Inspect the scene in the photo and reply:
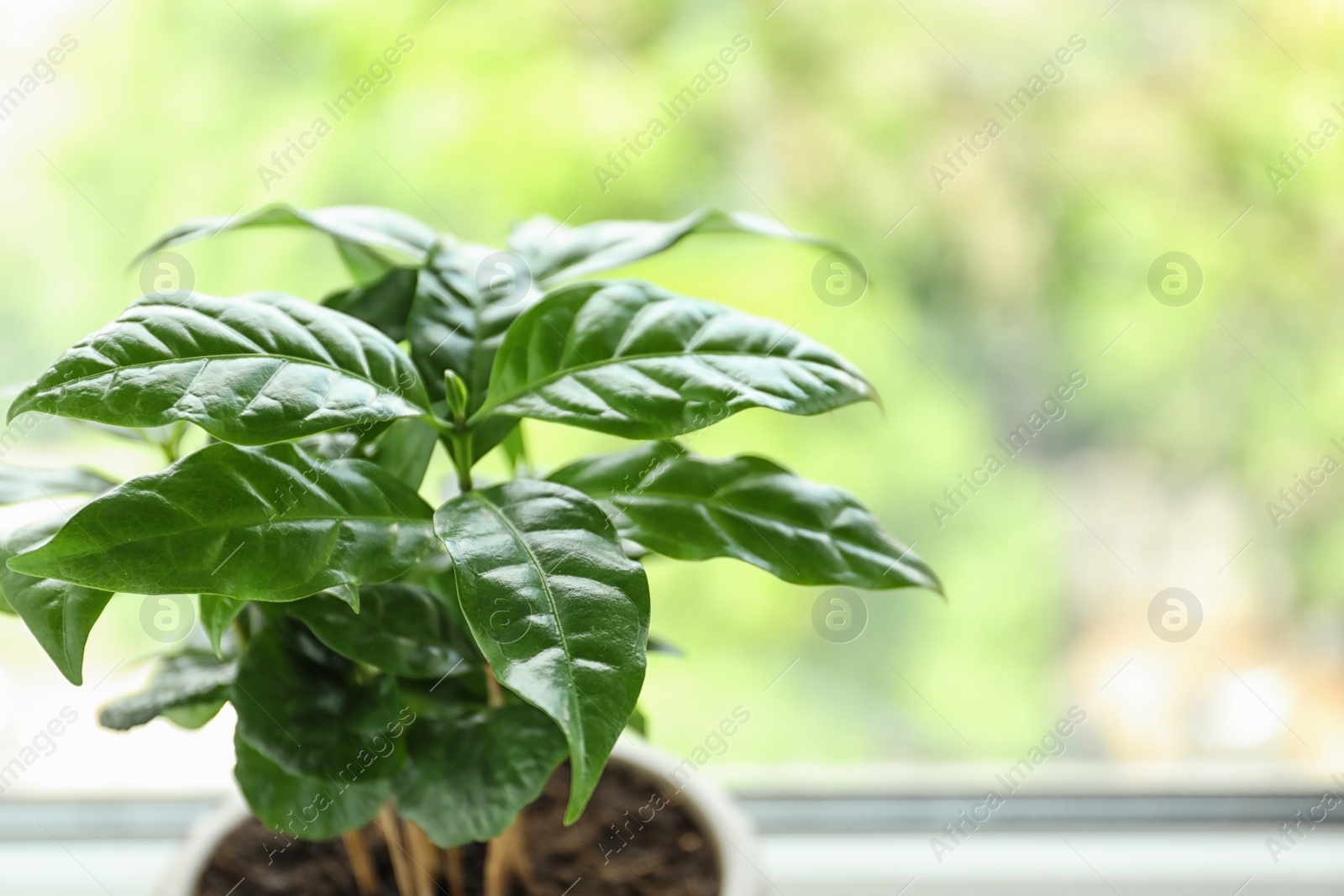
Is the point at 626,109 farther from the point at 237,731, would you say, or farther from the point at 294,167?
the point at 237,731

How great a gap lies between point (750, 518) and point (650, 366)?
3.9 inches

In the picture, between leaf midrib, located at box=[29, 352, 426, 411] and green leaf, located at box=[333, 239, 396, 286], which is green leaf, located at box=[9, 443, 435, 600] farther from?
green leaf, located at box=[333, 239, 396, 286]

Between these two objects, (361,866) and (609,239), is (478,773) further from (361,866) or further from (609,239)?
(609,239)

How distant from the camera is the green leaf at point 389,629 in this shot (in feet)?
1.70

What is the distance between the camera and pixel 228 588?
0.41 meters

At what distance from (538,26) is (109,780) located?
3.23ft

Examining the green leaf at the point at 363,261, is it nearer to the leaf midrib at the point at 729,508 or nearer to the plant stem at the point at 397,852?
the leaf midrib at the point at 729,508

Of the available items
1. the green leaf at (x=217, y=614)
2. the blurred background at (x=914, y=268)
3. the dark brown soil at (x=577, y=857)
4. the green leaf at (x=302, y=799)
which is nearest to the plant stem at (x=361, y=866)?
the dark brown soil at (x=577, y=857)

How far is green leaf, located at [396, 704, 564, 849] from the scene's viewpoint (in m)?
0.52

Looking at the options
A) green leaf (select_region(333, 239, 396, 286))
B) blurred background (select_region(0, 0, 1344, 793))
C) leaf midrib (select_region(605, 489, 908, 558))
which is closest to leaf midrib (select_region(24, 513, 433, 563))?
leaf midrib (select_region(605, 489, 908, 558))

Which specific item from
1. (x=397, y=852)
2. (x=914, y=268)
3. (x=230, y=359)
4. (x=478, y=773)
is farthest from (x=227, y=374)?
(x=914, y=268)

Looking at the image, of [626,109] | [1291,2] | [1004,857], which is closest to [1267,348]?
[1291,2]

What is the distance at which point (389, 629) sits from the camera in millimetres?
532

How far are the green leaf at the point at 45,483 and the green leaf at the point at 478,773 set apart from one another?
0.22m
